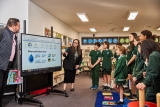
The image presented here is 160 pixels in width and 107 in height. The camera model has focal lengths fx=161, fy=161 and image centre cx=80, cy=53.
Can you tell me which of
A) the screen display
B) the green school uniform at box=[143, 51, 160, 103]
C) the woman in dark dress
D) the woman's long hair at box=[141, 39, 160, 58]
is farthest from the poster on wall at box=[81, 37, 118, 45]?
the green school uniform at box=[143, 51, 160, 103]

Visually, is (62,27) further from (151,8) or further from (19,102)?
(19,102)

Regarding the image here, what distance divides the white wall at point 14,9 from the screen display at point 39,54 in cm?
83

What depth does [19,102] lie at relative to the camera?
3.46 meters

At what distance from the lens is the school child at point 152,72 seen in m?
1.69

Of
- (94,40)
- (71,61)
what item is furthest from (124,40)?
(71,61)

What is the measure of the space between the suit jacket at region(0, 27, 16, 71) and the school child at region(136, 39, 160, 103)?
7.25 ft

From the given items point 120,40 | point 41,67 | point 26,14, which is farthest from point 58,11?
point 120,40

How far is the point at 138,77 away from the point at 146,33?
80 centimetres

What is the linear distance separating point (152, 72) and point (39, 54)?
2524 millimetres

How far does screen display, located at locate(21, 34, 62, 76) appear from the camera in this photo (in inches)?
127

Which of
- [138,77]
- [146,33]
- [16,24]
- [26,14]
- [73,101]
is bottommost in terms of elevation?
[73,101]

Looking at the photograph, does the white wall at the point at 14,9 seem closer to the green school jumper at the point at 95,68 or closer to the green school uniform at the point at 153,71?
the green school jumper at the point at 95,68

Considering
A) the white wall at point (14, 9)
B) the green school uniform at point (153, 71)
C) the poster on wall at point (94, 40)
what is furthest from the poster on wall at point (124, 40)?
the green school uniform at point (153, 71)

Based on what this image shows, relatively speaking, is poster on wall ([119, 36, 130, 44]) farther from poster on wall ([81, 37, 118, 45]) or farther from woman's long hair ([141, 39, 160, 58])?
woman's long hair ([141, 39, 160, 58])
